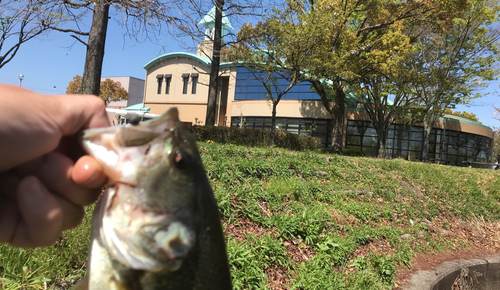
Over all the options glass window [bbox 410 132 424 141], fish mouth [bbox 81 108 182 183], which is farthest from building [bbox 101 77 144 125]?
fish mouth [bbox 81 108 182 183]

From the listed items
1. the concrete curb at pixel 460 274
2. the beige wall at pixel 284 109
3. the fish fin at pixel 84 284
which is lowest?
the concrete curb at pixel 460 274

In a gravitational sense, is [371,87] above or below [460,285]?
above

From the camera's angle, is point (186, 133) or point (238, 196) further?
point (238, 196)

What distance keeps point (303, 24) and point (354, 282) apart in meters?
10.5

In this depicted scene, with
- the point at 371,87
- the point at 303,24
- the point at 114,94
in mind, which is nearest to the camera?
the point at 303,24

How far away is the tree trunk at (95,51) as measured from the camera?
6840mm

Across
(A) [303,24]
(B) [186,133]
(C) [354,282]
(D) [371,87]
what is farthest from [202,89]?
(B) [186,133]

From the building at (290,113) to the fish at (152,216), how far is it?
22706 millimetres

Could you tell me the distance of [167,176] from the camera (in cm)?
93

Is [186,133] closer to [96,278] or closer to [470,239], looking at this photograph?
[96,278]

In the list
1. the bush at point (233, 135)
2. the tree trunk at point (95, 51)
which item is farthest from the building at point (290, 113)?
the tree trunk at point (95, 51)

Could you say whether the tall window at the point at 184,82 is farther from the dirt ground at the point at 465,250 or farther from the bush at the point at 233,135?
the dirt ground at the point at 465,250

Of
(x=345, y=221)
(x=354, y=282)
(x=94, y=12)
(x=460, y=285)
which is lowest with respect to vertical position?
(x=460, y=285)

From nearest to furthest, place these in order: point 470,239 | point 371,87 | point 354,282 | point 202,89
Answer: point 354,282
point 470,239
point 371,87
point 202,89
